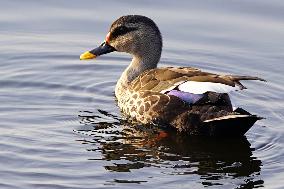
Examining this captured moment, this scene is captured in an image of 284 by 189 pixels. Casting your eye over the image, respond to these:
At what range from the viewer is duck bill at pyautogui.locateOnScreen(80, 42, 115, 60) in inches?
553

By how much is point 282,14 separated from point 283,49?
1.12 metres

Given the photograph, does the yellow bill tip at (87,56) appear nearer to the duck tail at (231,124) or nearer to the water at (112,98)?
the water at (112,98)

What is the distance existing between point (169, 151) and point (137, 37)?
2.78 m

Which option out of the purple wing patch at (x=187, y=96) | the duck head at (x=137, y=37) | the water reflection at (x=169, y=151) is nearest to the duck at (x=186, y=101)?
the purple wing patch at (x=187, y=96)

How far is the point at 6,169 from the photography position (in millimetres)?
10461

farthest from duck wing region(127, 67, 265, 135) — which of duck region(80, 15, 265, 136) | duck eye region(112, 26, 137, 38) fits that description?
duck eye region(112, 26, 137, 38)

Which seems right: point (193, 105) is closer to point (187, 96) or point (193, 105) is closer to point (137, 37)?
point (187, 96)

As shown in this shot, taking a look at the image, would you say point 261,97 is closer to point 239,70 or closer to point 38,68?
point 239,70

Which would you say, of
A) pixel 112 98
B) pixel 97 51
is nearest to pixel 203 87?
pixel 112 98

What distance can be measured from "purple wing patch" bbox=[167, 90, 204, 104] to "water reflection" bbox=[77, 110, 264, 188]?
1.65ft

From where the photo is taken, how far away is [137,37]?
45.6 feet

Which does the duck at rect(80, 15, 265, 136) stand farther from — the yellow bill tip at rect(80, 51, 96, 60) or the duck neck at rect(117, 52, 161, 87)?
the yellow bill tip at rect(80, 51, 96, 60)

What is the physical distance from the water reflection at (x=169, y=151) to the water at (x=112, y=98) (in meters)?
0.01

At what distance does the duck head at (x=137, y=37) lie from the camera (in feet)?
45.2
